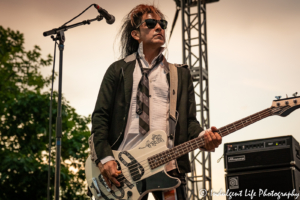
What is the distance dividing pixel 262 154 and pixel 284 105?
79cm

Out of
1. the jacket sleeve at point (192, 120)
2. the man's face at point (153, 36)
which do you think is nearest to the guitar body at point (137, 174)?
the jacket sleeve at point (192, 120)

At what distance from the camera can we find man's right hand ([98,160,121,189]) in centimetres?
256

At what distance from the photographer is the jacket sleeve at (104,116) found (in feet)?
8.63

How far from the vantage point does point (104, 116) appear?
2758 millimetres

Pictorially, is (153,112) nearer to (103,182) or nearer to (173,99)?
(173,99)

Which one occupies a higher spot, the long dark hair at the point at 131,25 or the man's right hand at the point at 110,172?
the long dark hair at the point at 131,25

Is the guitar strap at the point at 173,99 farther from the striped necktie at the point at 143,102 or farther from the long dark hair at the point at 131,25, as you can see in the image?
the long dark hair at the point at 131,25

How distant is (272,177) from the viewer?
348 cm

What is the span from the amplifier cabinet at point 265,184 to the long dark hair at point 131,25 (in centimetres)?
159

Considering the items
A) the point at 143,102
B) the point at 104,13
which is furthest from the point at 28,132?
the point at 143,102

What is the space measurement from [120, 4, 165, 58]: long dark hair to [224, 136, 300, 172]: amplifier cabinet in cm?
145

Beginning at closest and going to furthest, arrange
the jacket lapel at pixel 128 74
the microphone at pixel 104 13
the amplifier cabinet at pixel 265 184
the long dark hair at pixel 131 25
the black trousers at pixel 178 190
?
1. the black trousers at pixel 178 190
2. the jacket lapel at pixel 128 74
3. the long dark hair at pixel 131 25
4. the amplifier cabinet at pixel 265 184
5. the microphone at pixel 104 13

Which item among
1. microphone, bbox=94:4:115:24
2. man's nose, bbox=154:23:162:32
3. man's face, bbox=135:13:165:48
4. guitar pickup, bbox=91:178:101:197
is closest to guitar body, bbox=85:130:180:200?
guitar pickup, bbox=91:178:101:197

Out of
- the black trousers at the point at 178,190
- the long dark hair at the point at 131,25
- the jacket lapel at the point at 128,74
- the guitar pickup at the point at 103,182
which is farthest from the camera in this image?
the long dark hair at the point at 131,25
